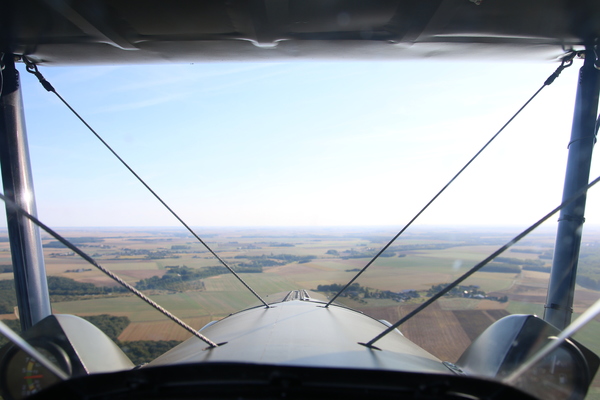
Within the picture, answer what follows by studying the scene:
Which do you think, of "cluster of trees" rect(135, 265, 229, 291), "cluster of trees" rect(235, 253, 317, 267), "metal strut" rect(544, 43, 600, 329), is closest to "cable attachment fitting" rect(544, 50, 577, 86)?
"metal strut" rect(544, 43, 600, 329)

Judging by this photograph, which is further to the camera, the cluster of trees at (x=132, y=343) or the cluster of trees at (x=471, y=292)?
the cluster of trees at (x=471, y=292)

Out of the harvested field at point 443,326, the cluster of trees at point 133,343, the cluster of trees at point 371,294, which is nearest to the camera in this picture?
the cluster of trees at point 133,343

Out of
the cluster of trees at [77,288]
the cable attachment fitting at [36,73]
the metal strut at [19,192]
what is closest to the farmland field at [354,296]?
the cluster of trees at [77,288]

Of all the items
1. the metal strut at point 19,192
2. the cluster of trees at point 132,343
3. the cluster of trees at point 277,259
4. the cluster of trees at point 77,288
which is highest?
the metal strut at point 19,192

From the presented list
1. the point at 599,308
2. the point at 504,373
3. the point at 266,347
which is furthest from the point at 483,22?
the point at 266,347

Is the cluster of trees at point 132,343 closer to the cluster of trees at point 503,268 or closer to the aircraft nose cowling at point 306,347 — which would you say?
the aircraft nose cowling at point 306,347

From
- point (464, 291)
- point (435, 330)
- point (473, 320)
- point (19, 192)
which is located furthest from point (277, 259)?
point (19, 192)
